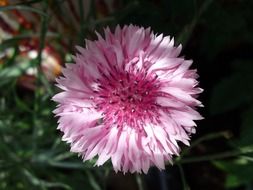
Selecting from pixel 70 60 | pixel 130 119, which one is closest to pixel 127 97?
pixel 130 119

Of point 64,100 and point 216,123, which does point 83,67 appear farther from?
point 216,123

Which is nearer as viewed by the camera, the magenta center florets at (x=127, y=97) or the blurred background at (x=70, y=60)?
the magenta center florets at (x=127, y=97)

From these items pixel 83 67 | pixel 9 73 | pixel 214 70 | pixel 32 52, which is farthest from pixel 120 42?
pixel 214 70

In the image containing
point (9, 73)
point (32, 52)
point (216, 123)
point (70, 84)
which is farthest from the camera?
point (216, 123)

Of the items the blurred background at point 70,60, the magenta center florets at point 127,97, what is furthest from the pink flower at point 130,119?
the blurred background at point 70,60

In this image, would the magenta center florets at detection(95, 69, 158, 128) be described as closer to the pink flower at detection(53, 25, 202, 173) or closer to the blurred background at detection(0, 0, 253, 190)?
the pink flower at detection(53, 25, 202, 173)

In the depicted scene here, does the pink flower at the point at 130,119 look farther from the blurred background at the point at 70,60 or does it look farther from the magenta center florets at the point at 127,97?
the blurred background at the point at 70,60

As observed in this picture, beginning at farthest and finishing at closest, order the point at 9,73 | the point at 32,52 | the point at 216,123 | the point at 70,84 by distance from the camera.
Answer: the point at 216,123
the point at 32,52
the point at 9,73
the point at 70,84
